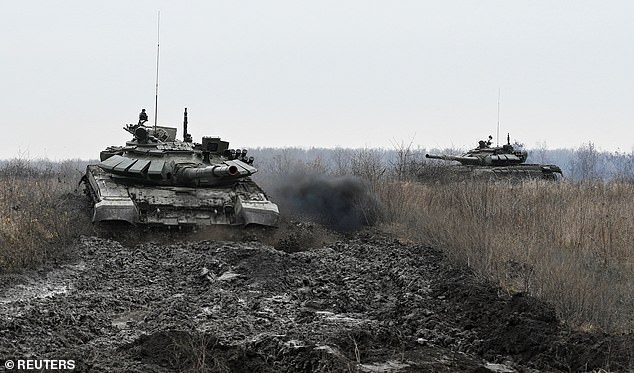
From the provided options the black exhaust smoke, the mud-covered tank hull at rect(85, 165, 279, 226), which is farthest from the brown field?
the mud-covered tank hull at rect(85, 165, 279, 226)

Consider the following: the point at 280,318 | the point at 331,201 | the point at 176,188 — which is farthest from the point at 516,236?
the point at 331,201

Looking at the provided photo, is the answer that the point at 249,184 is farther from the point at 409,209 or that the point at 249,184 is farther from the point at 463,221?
the point at 463,221

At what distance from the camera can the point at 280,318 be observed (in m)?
7.76

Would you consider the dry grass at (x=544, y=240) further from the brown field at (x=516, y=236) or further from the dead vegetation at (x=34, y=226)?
the dead vegetation at (x=34, y=226)

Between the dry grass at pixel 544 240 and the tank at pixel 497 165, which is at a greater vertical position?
the tank at pixel 497 165

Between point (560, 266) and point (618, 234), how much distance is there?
3412 mm

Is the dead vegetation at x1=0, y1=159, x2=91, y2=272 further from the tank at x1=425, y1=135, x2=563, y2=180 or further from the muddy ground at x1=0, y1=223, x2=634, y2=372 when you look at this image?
the tank at x1=425, y1=135, x2=563, y2=180

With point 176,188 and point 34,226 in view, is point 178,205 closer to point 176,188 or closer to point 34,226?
point 176,188

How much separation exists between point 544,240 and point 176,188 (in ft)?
24.3

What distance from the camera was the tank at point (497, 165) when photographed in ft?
84.0

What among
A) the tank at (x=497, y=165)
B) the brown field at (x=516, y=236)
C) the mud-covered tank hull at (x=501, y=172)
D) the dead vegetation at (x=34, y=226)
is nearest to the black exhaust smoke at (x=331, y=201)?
the brown field at (x=516, y=236)

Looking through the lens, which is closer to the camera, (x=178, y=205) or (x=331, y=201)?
(x=178, y=205)

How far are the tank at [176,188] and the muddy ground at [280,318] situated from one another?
234cm

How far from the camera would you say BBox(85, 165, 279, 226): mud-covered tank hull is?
13.8 meters
